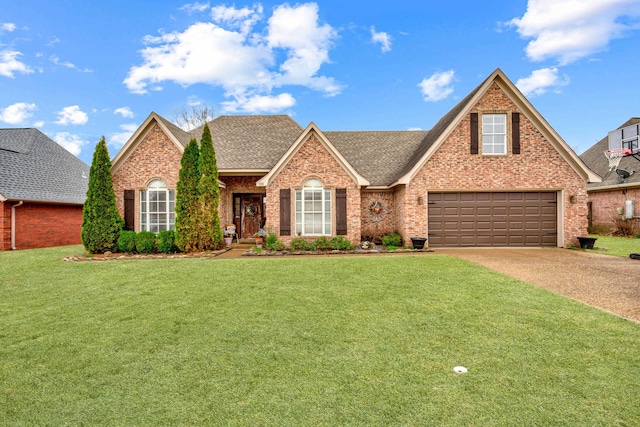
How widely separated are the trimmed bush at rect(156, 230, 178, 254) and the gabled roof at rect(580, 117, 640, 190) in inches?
940

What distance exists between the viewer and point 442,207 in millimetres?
13625

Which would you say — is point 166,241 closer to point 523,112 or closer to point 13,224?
point 13,224

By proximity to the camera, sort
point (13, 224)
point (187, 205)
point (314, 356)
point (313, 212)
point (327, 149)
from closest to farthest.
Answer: point (314, 356)
point (187, 205)
point (327, 149)
point (313, 212)
point (13, 224)

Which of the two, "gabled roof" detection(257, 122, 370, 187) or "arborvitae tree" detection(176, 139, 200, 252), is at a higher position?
"gabled roof" detection(257, 122, 370, 187)

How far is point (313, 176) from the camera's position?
44.1ft

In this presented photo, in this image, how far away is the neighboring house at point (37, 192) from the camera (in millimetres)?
15305

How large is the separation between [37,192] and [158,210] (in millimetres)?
8229

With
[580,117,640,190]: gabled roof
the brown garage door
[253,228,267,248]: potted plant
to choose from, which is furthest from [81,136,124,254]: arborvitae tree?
[580,117,640,190]: gabled roof

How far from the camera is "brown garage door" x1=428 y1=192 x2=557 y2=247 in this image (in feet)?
44.4

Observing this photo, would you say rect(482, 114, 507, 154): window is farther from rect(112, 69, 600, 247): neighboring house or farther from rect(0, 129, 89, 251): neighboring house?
rect(0, 129, 89, 251): neighboring house

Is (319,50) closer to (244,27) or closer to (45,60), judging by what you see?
(244,27)

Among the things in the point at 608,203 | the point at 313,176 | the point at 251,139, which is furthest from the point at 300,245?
the point at 608,203

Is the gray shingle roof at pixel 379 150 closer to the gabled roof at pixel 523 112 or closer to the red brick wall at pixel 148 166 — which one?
the gabled roof at pixel 523 112

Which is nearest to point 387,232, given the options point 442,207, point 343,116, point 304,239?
point 442,207
